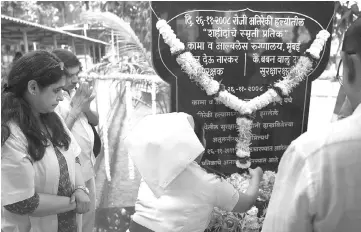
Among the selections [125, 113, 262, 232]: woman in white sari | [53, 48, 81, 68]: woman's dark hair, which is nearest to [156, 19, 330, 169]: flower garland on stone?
[53, 48, 81, 68]: woman's dark hair

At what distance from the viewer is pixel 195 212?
138 centimetres

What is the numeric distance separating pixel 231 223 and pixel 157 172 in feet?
4.49

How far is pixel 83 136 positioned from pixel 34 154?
0.82 metres

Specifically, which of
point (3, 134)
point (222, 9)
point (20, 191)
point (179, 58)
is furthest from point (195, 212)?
point (222, 9)

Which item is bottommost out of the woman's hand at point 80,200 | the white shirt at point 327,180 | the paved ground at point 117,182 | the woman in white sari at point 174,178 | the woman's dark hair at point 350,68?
the paved ground at point 117,182

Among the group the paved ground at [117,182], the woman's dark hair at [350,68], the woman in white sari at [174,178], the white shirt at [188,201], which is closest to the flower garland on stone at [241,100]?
the paved ground at [117,182]

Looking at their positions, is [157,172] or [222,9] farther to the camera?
[222,9]

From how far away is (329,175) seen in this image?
70 cm

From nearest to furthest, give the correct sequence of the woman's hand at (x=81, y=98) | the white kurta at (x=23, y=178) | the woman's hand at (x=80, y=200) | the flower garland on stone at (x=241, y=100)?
the white kurta at (x=23, y=178), the woman's hand at (x=80, y=200), the woman's hand at (x=81, y=98), the flower garland on stone at (x=241, y=100)

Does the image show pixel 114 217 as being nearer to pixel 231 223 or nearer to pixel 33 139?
pixel 231 223

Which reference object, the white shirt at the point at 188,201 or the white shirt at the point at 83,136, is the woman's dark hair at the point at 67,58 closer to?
the white shirt at the point at 83,136

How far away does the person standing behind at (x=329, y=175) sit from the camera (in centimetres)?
70

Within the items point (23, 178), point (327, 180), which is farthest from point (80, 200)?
point (327, 180)

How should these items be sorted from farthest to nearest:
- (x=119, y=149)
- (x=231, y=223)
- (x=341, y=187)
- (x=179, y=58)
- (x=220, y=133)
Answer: (x=119, y=149), (x=220, y=133), (x=179, y=58), (x=231, y=223), (x=341, y=187)
